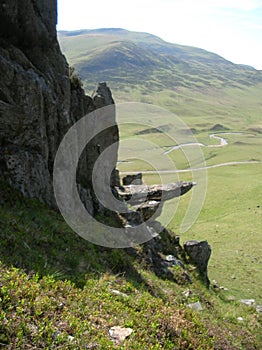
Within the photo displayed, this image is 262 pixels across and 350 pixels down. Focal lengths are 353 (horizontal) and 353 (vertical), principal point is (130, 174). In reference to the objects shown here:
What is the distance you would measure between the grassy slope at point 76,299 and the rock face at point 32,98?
5.46ft

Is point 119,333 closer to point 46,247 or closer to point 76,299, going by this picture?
point 76,299

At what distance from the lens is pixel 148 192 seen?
3378 centimetres

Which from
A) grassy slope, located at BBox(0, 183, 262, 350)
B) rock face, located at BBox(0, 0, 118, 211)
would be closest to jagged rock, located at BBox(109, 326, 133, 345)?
grassy slope, located at BBox(0, 183, 262, 350)

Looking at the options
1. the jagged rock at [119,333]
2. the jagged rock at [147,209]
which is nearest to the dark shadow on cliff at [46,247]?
the jagged rock at [119,333]

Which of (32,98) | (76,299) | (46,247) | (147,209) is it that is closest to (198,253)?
(147,209)

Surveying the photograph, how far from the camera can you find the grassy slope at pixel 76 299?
10.1 m

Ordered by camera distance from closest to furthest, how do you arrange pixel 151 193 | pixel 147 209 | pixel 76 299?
pixel 76 299 → pixel 147 209 → pixel 151 193

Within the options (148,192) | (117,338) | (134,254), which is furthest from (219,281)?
(117,338)

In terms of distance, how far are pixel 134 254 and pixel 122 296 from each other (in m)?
8.57

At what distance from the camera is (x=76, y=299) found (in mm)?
12461

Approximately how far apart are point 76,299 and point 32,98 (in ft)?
41.4

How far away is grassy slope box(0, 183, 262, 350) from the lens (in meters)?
10.1

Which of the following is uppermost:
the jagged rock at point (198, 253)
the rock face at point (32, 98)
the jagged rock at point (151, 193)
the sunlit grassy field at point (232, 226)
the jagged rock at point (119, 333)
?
the rock face at point (32, 98)

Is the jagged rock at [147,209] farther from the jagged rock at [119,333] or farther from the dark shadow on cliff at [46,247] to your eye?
the jagged rock at [119,333]
